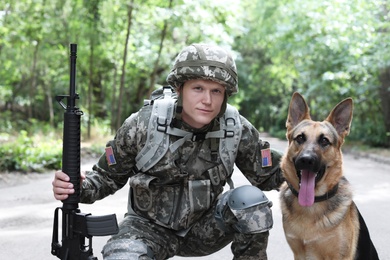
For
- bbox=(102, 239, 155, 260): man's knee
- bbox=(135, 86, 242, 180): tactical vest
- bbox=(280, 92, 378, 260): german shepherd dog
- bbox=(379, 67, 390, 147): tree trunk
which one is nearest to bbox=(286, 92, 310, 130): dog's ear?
bbox=(280, 92, 378, 260): german shepherd dog

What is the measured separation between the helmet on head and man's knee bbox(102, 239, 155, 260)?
1066 millimetres

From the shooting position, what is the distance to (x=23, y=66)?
23.8 m

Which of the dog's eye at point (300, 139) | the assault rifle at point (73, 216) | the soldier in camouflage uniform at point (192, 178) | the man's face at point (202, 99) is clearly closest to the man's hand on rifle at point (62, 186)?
the assault rifle at point (73, 216)

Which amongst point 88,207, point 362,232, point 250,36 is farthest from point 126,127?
point 250,36

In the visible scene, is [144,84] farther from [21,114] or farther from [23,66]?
[21,114]

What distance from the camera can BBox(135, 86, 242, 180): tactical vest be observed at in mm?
3533

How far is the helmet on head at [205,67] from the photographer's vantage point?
3471mm

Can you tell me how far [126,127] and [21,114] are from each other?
86.6ft

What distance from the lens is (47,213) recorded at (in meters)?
6.84

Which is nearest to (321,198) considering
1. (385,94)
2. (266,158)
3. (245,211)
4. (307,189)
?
(307,189)

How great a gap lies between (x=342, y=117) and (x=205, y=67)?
1.28 meters

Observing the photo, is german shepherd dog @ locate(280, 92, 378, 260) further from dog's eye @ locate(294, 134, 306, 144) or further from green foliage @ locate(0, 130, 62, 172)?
green foliage @ locate(0, 130, 62, 172)

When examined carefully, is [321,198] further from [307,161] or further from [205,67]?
[205,67]

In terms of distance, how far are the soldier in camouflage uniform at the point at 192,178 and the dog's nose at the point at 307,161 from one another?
251 mm
